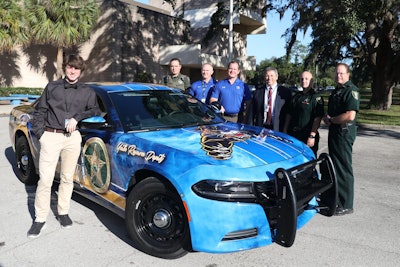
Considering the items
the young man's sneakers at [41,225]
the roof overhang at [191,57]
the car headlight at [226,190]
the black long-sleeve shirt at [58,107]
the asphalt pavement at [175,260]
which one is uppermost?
the roof overhang at [191,57]

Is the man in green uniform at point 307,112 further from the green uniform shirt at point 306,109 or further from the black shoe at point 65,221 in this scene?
the black shoe at point 65,221

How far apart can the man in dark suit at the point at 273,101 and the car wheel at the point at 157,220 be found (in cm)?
256

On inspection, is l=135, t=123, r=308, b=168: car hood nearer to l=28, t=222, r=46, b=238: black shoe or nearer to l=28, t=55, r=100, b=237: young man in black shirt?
l=28, t=55, r=100, b=237: young man in black shirt

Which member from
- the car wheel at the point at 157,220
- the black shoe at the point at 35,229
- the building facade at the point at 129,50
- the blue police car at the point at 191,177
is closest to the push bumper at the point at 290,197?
the blue police car at the point at 191,177

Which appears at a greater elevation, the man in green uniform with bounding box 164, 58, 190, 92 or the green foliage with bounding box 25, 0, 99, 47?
the green foliage with bounding box 25, 0, 99, 47

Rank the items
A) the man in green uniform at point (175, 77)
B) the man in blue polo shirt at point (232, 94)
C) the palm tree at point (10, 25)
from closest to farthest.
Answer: the man in blue polo shirt at point (232, 94) < the man in green uniform at point (175, 77) < the palm tree at point (10, 25)

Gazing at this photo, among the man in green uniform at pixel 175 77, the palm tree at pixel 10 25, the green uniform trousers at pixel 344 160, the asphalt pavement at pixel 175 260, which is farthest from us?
the palm tree at pixel 10 25

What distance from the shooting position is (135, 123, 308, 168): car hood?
302cm

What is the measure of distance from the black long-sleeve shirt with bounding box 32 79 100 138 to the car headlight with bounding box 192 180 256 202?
155 centimetres

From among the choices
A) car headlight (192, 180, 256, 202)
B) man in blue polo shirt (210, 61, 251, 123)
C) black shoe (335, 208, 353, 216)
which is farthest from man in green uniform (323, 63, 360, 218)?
car headlight (192, 180, 256, 202)

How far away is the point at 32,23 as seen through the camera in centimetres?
2062

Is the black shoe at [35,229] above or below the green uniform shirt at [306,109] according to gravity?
below

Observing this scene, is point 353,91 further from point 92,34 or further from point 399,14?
point 92,34

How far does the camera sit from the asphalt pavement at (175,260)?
3211mm
